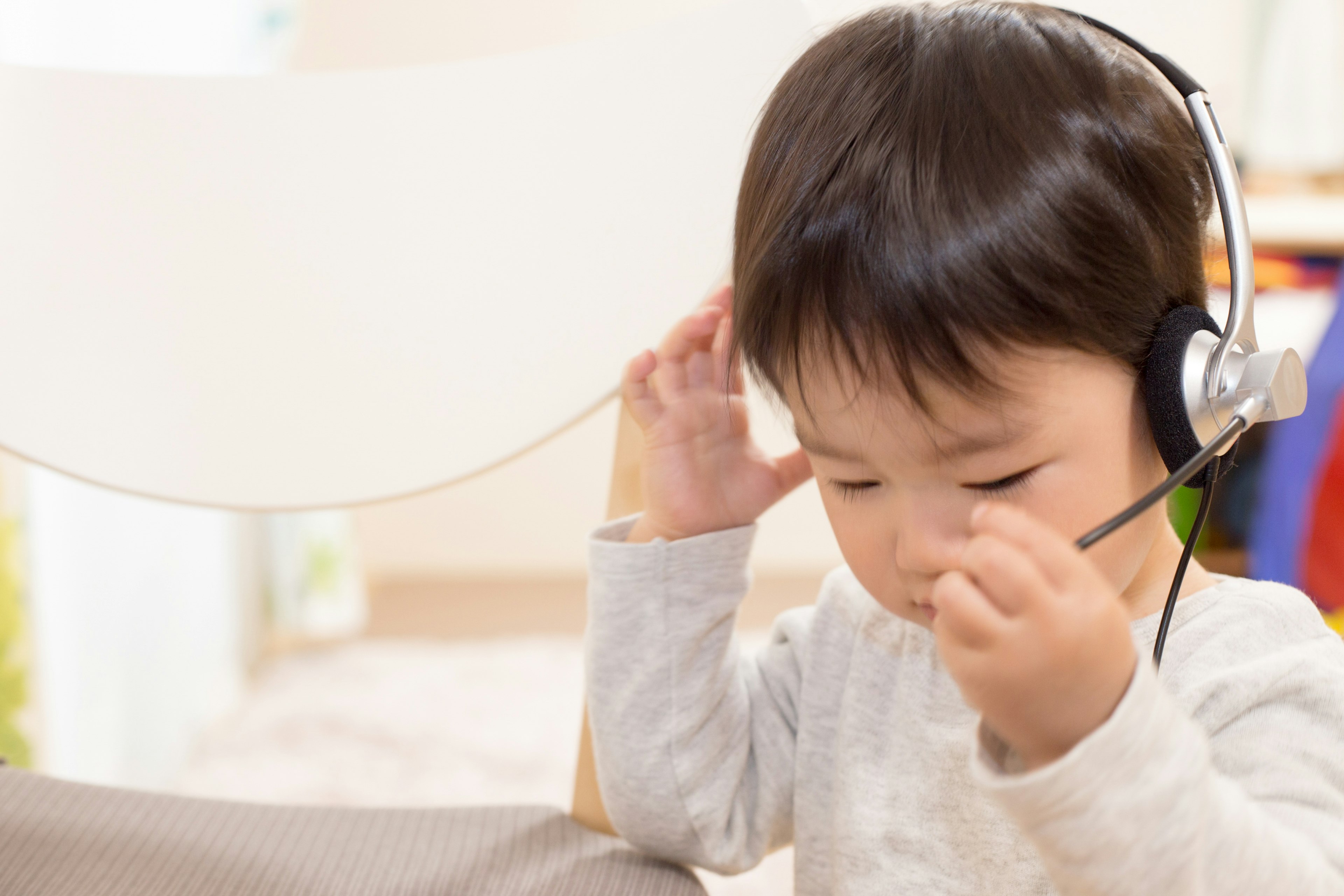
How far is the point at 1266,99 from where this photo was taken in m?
2.34

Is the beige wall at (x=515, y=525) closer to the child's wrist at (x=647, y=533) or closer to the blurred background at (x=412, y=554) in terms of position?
the blurred background at (x=412, y=554)

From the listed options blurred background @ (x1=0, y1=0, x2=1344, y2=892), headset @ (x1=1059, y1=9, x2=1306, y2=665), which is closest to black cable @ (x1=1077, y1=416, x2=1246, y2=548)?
headset @ (x1=1059, y1=9, x2=1306, y2=665)

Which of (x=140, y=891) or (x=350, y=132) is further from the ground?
(x=350, y=132)

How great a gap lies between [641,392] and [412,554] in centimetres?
205

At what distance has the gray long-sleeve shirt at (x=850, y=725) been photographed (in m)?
0.44

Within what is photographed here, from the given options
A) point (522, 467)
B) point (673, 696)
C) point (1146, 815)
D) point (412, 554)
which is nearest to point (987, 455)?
point (1146, 815)

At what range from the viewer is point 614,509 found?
0.64 meters

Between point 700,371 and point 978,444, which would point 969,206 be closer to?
point 978,444

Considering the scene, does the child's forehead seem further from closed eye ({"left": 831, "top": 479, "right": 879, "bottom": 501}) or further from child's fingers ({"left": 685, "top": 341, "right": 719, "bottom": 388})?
child's fingers ({"left": 685, "top": 341, "right": 719, "bottom": 388})

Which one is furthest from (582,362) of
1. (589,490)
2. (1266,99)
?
(1266,99)

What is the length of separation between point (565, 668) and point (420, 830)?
1.36 m

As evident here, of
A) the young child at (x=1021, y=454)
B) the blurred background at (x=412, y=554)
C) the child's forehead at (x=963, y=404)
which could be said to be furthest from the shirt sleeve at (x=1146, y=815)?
the blurred background at (x=412, y=554)

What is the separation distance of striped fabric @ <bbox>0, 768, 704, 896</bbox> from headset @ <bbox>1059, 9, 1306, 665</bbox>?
28cm

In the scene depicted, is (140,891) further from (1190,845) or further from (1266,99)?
(1266,99)
